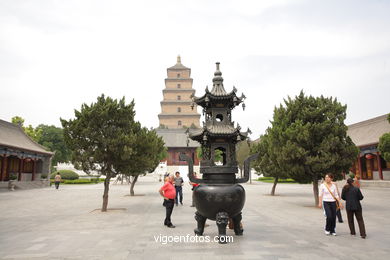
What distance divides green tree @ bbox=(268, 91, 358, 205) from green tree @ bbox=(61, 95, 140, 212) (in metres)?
7.05

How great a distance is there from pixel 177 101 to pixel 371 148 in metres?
38.8

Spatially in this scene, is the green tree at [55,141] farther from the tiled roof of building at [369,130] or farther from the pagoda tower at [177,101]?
the tiled roof of building at [369,130]

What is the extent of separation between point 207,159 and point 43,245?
495 centimetres

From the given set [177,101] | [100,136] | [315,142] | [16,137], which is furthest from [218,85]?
[177,101]

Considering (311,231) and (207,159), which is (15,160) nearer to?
(207,159)

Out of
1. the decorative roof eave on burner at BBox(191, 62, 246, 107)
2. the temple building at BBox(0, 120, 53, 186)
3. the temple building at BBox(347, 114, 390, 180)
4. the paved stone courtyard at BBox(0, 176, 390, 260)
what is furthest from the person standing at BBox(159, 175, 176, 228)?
the temple building at BBox(347, 114, 390, 180)

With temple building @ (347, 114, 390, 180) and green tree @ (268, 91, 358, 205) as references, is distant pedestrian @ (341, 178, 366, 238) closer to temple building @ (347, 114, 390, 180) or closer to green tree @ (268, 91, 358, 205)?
green tree @ (268, 91, 358, 205)

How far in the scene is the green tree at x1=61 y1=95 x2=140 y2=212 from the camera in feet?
35.9

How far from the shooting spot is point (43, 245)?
20.5 feet

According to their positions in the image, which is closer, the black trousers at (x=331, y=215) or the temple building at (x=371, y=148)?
the black trousers at (x=331, y=215)

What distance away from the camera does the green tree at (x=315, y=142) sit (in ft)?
38.3

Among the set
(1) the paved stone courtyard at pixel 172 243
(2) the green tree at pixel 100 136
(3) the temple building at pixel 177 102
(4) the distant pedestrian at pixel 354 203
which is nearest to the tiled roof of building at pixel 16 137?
(2) the green tree at pixel 100 136

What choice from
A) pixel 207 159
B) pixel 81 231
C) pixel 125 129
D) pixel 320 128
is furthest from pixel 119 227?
pixel 320 128

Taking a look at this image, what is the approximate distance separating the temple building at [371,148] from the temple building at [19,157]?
1288 inches
